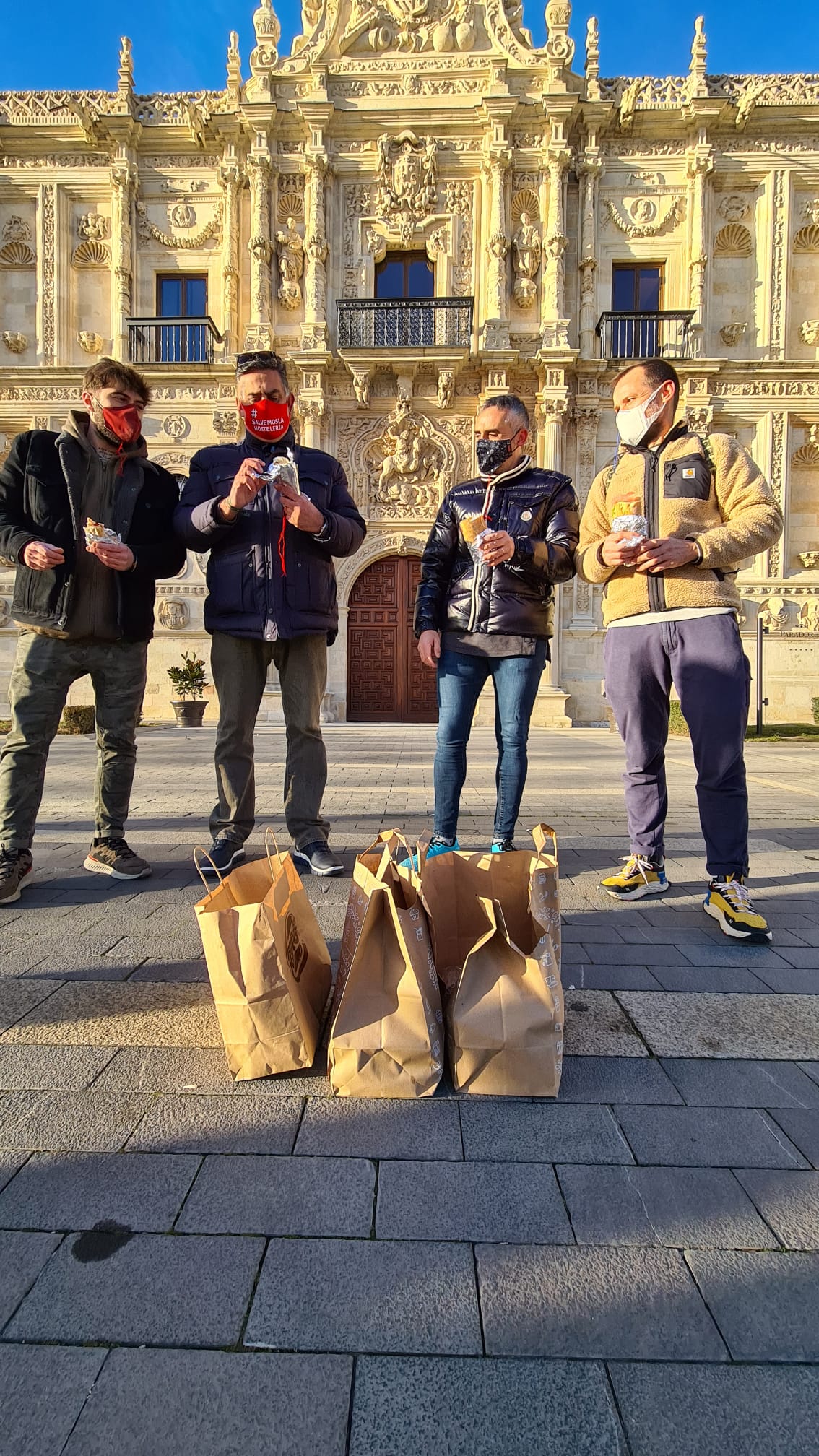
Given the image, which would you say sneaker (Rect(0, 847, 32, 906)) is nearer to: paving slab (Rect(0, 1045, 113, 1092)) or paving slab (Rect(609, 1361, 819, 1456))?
paving slab (Rect(0, 1045, 113, 1092))

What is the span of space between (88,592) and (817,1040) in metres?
3.06

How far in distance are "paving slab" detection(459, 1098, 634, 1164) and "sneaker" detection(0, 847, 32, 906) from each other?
2.20 m

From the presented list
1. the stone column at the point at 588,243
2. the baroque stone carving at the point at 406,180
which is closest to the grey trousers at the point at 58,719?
the stone column at the point at 588,243

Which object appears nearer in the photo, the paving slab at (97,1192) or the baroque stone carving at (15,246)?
the paving slab at (97,1192)

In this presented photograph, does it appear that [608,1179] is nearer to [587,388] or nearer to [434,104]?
[587,388]

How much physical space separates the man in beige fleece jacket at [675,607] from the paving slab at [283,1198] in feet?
5.90

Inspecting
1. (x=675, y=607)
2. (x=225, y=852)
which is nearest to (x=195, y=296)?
(x=225, y=852)

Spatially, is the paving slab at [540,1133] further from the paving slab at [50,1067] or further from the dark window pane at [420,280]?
the dark window pane at [420,280]

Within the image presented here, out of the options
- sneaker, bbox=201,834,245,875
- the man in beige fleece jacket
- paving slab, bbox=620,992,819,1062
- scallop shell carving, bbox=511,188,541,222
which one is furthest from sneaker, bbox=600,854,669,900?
scallop shell carving, bbox=511,188,541,222

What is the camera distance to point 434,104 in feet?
54.9

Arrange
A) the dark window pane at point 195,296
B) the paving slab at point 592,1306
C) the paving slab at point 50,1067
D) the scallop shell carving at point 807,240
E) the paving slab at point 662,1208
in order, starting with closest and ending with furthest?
the paving slab at point 592,1306, the paving slab at point 662,1208, the paving slab at point 50,1067, the scallop shell carving at point 807,240, the dark window pane at point 195,296

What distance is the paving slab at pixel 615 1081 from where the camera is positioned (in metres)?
1.58

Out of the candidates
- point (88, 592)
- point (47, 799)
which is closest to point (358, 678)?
point (47, 799)

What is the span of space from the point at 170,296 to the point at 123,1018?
20632mm
